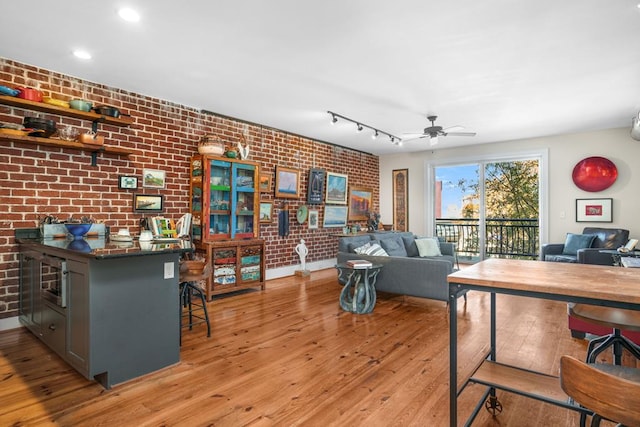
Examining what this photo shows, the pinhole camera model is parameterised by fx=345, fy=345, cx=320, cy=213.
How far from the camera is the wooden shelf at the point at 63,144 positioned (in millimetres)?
3133

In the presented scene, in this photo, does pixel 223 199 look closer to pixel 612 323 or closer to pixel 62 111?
pixel 62 111

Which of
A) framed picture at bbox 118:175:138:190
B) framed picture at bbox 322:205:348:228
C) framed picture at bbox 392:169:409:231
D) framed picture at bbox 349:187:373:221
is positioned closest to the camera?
framed picture at bbox 118:175:138:190

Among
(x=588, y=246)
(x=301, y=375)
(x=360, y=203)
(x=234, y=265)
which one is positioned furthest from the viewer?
(x=360, y=203)

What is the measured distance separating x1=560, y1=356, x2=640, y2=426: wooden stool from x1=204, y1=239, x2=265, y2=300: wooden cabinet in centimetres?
395

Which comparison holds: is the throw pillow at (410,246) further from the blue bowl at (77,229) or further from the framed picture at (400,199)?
the blue bowl at (77,229)

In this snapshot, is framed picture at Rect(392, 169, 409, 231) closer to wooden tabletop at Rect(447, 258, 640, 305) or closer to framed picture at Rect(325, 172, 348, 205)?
framed picture at Rect(325, 172, 348, 205)

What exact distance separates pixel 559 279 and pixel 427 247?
4.19m

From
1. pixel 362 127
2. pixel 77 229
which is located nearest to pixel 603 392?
pixel 77 229

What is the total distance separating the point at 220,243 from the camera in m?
4.50

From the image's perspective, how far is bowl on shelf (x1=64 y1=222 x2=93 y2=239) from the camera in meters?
3.04

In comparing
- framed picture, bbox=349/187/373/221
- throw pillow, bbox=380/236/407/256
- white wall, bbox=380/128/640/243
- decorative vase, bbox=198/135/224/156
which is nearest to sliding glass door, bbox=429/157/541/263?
white wall, bbox=380/128/640/243

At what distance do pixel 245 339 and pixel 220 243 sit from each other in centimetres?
167

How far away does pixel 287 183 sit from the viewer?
6059mm

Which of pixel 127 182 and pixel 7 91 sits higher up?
pixel 7 91
